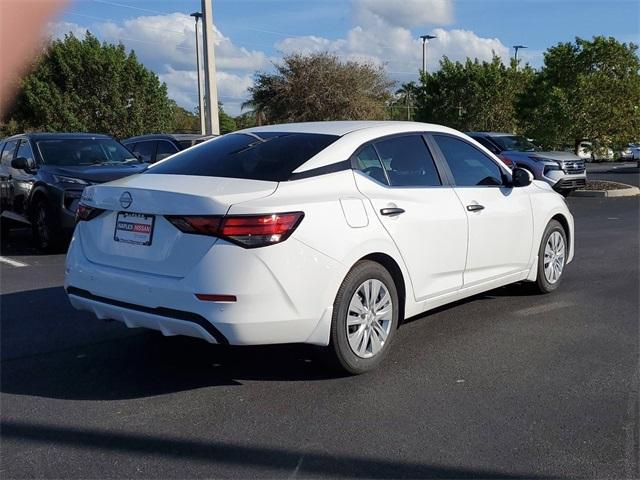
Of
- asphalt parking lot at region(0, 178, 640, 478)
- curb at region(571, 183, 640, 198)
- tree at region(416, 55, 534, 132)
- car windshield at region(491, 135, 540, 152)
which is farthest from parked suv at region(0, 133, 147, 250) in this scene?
tree at region(416, 55, 534, 132)

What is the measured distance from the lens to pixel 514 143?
63.8 feet

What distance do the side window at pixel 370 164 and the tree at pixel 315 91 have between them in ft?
100

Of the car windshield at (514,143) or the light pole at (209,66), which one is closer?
the car windshield at (514,143)

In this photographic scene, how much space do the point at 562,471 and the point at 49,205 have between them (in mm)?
8108

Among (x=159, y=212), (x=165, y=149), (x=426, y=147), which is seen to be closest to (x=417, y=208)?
(x=426, y=147)

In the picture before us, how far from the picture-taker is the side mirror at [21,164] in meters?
9.95

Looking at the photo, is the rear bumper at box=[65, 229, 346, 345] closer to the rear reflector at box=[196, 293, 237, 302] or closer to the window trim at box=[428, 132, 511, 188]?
the rear reflector at box=[196, 293, 237, 302]

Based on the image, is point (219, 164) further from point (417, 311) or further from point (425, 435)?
point (425, 435)

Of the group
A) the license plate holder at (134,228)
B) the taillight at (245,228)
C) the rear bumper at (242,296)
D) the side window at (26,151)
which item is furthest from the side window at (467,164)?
the side window at (26,151)

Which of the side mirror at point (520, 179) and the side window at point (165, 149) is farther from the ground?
the side window at point (165, 149)

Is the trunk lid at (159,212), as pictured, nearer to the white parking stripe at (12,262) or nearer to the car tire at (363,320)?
the car tire at (363,320)

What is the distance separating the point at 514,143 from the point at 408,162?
15108mm

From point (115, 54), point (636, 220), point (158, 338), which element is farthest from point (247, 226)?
point (115, 54)

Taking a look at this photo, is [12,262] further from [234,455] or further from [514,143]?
[514,143]
